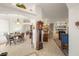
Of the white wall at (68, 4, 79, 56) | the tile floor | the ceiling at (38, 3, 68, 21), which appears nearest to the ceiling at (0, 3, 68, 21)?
the ceiling at (38, 3, 68, 21)

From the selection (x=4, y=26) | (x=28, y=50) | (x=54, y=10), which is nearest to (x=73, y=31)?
(x=54, y=10)

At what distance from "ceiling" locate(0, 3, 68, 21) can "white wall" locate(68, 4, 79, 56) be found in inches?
4.2

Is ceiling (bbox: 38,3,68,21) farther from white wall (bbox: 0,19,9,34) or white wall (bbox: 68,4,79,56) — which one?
white wall (bbox: 0,19,9,34)

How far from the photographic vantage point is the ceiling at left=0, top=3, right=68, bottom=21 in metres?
2.58

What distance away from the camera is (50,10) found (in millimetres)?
2711

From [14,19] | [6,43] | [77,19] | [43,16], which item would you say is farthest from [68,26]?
[6,43]

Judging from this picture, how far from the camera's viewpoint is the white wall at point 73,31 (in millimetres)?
2643

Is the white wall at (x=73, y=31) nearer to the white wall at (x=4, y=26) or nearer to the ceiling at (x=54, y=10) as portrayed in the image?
the ceiling at (x=54, y=10)

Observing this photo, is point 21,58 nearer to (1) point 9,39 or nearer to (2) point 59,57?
(1) point 9,39

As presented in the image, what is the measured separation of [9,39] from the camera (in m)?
2.68

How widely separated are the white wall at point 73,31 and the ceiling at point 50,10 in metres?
0.11

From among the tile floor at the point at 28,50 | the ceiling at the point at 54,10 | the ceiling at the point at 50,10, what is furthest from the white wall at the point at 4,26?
the ceiling at the point at 54,10

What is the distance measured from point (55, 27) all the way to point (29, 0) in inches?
27.4

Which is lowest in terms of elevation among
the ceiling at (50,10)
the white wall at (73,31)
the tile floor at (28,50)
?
the tile floor at (28,50)
